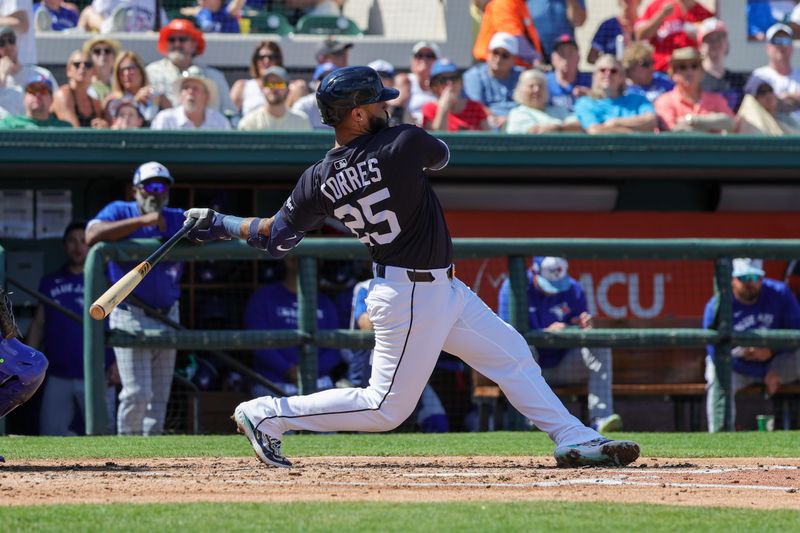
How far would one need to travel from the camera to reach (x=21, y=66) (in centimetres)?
995

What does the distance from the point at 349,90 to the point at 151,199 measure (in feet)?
10.8

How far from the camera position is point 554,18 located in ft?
39.1

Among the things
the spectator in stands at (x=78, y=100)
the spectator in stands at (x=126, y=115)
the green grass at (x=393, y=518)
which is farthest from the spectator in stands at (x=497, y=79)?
the green grass at (x=393, y=518)

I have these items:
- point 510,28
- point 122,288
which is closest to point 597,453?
point 122,288

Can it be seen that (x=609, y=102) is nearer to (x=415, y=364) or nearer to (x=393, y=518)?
(x=415, y=364)

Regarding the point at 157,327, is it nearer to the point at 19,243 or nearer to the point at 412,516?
the point at 19,243

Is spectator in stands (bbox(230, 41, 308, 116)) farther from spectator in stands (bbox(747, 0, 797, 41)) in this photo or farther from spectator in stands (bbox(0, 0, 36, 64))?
spectator in stands (bbox(747, 0, 797, 41))

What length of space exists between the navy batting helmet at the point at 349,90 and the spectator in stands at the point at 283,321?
373 centimetres

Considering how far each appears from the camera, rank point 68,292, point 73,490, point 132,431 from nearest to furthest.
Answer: point 73,490 < point 132,431 < point 68,292

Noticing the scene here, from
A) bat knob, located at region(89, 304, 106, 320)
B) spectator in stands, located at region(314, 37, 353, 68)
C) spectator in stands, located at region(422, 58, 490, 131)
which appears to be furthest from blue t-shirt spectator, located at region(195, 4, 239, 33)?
bat knob, located at region(89, 304, 106, 320)

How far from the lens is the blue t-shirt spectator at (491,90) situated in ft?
34.7

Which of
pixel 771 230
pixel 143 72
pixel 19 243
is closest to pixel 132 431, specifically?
pixel 19 243

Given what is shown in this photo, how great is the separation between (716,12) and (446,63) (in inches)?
133

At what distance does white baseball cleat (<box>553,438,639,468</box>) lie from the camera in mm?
5324
